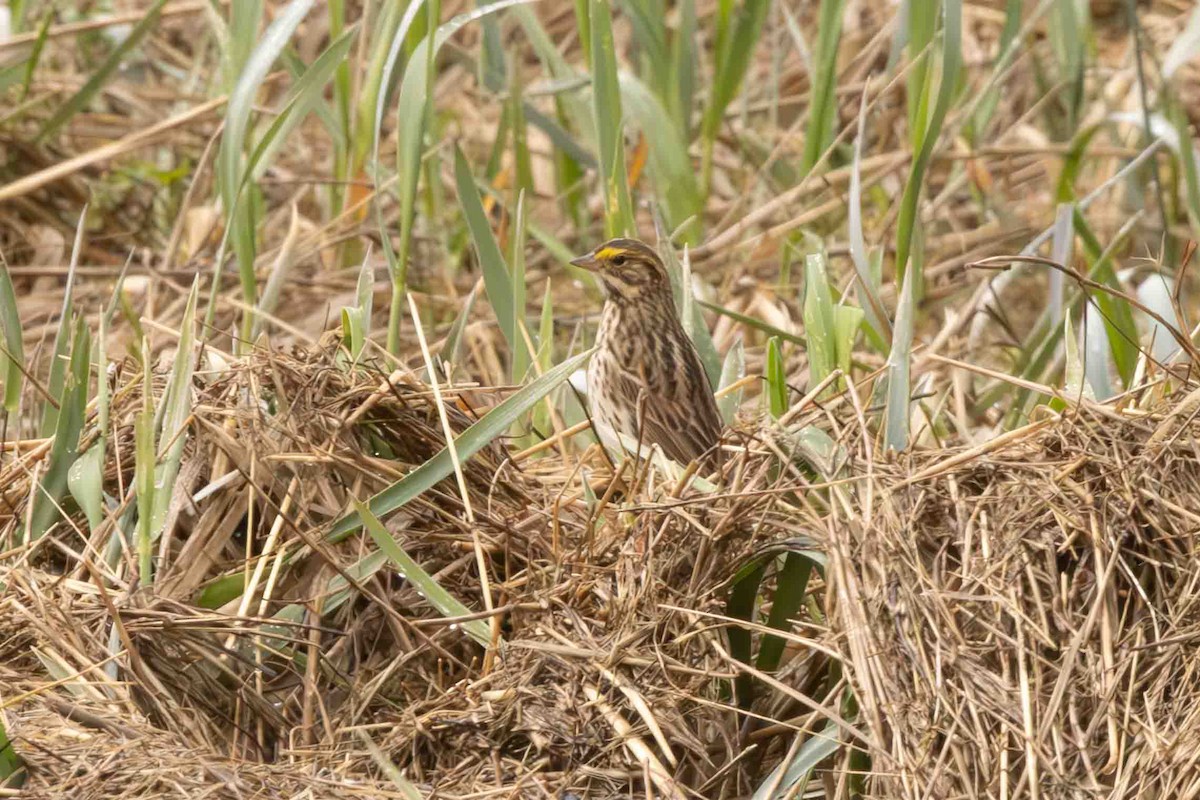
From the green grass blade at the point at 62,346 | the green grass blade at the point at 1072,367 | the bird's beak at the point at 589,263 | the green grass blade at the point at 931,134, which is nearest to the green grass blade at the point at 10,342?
the green grass blade at the point at 62,346

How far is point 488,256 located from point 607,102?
581mm

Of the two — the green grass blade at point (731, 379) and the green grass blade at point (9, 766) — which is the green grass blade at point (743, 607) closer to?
the green grass blade at point (731, 379)

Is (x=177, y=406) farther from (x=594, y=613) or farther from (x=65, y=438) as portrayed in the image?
(x=594, y=613)

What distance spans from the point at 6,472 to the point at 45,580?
311mm

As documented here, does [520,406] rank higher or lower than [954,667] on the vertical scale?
higher

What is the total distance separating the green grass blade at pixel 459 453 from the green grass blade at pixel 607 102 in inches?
43.8

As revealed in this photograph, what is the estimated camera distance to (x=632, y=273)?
4.66 metres

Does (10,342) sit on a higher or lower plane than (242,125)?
lower

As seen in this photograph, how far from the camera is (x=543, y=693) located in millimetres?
3109

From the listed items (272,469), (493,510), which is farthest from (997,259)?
(272,469)

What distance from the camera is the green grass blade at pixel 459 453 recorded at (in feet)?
11.0

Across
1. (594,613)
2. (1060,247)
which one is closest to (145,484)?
(594,613)

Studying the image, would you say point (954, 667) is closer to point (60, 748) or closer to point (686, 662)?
point (686, 662)

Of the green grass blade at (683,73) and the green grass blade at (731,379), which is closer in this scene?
the green grass blade at (731,379)
